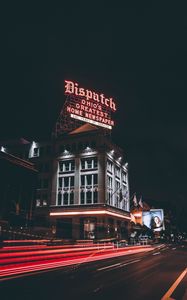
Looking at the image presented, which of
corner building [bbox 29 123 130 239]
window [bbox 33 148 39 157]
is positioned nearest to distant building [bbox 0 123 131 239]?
corner building [bbox 29 123 130 239]

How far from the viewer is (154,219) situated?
77562 millimetres

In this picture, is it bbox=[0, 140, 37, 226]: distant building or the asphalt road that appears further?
bbox=[0, 140, 37, 226]: distant building

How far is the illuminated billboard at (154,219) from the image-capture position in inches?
3041

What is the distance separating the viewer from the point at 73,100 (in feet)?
185

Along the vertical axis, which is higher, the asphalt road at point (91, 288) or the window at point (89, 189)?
the window at point (89, 189)

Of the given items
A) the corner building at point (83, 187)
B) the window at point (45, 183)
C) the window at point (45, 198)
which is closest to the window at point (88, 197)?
the corner building at point (83, 187)

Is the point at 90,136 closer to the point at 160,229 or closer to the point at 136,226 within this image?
the point at 136,226

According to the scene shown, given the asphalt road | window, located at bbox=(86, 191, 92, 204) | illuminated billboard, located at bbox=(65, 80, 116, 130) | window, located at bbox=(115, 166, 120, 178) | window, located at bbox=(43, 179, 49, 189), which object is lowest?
the asphalt road

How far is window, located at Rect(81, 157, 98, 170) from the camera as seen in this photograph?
56.9 metres

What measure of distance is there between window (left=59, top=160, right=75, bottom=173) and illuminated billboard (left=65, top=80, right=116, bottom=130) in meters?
10.7

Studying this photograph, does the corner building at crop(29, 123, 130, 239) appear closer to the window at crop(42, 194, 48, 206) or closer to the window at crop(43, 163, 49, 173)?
the window at crop(42, 194, 48, 206)

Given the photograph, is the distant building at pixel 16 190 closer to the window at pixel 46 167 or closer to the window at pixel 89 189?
the window at pixel 89 189

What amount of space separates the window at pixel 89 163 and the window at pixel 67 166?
2.52m

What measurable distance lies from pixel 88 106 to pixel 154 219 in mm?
40602
